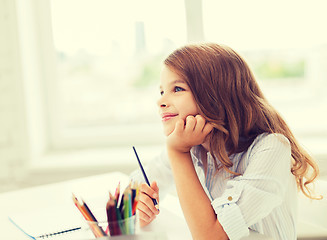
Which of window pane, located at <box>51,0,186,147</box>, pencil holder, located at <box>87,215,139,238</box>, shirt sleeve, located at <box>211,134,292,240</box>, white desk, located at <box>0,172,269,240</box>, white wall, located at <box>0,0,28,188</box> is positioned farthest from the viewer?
window pane, located at <box>51,0,186,147</box>

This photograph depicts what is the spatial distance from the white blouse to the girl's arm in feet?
0.09

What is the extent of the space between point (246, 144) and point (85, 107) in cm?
152

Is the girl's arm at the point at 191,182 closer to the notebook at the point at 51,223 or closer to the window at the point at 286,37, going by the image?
the notebook at the point at 51,223

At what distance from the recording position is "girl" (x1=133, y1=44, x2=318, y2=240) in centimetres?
87

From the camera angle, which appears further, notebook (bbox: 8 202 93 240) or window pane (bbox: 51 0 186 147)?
window pane (bbox: 51 0 186 147)

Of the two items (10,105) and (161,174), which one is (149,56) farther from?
(161,174)

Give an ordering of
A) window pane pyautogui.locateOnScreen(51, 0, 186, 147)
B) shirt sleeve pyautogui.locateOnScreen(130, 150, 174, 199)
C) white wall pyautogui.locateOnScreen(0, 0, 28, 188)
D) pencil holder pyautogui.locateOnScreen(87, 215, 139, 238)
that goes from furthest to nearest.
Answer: window pane pyautogui.locateOnScreen(51, 0, 186, 147)
white wall pyautogui.locateOnScreen(0, 0, 28, 188)
shirt sleeve pyautogui.locateOnScreen(130, 150, 174, 199)
pencil holder pyautogui.locateOnScreen(87, 215, 139, 238)

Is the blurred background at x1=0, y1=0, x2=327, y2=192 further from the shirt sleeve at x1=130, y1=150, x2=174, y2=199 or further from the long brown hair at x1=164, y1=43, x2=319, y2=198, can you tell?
the long brown hair at x1=164, y1=43, x2=319, y2=198

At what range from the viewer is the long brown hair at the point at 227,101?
959 millimetres

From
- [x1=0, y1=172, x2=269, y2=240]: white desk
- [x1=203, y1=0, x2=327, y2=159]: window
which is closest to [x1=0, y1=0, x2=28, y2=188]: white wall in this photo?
[x1=0, y1=172, x2=269, y2=240]: white desk

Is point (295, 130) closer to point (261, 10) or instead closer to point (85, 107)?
point (261, 10)

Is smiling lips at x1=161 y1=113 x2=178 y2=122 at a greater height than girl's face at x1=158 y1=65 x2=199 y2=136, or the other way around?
girl's face at x1=158 y1=65 x2=199 y2=136

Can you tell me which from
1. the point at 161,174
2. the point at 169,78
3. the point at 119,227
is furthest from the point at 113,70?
the point at 119,227

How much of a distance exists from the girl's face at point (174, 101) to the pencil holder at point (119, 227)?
381mm
